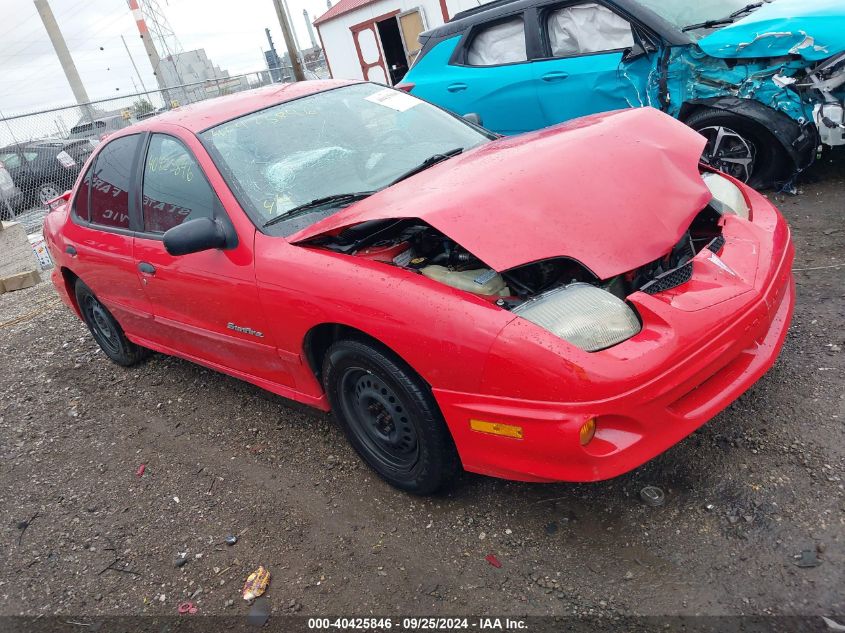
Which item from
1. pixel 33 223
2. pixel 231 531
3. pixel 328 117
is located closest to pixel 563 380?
pixel 231 531

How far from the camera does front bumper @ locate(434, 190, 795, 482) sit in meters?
2.00

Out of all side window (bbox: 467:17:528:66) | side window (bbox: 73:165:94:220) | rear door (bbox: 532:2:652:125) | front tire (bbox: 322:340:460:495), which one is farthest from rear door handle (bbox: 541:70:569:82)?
front tire (bbox: 322:340:460:495)

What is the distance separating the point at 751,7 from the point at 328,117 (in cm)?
394

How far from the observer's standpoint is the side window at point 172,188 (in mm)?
3066

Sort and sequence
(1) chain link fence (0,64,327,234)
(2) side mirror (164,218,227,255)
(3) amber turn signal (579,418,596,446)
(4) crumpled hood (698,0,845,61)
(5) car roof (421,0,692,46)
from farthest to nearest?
1. (1) chain link fence (0,64,327,234)
2. (5) car roof (421,0,692,46)
3. (4) crumpled hood (698,0,845,61)
4. (2) side mirror (164,218,227,255)
5. (3) amber turn signal (579,418,596,446)

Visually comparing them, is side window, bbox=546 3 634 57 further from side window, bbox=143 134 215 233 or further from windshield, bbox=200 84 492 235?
side window, bbox=143 134 215 233

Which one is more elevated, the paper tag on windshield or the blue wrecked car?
the paper tag on windshield

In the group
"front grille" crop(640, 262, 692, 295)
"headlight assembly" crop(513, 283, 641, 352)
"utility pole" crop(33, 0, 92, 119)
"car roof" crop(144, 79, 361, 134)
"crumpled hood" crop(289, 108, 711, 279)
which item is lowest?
"front grille" crop(640, 262, 692, 295)

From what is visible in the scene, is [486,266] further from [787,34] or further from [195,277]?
[787,34]

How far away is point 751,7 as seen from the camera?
17.0ft

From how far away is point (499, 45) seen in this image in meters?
5.79

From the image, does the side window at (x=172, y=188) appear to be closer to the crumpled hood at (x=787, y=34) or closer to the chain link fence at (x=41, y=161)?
the crumpled hood at (x=787, y=34)

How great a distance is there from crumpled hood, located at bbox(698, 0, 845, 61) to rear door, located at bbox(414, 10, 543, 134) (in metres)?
1.48

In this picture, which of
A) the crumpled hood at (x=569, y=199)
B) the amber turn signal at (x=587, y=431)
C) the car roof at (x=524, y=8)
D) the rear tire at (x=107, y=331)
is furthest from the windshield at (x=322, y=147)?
the car roof at (x=524, y=8)
